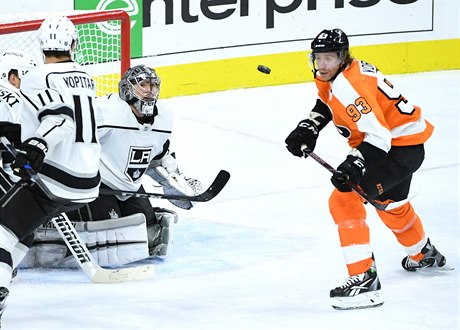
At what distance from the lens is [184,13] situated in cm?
754

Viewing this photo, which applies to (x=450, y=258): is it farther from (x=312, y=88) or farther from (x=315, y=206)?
(x=312, y=88)

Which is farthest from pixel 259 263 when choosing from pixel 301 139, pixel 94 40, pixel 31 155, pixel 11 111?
pixel 94 40

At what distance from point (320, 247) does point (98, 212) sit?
0.90m

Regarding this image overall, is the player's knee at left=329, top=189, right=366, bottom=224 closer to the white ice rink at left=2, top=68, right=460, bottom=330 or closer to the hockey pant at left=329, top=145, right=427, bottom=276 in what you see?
the hockey pant at left=329, top=145, right=427, bottom=276

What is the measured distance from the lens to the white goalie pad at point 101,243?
14.6 feet

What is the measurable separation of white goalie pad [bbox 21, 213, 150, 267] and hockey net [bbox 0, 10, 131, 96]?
3.07 ft

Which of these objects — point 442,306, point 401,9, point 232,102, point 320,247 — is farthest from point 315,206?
point 401,9

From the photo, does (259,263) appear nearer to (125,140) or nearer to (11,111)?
(125,140)

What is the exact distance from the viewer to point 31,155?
3.49 m

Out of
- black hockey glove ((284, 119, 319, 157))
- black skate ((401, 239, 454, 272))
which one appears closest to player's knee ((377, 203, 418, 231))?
black skate ((401, 239, 454, 272))

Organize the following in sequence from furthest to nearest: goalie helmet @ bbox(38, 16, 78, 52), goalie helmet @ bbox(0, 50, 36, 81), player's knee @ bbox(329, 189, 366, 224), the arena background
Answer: the arena background, goalie helmet @ bbox(0, 50, 36, 81), player's knee @ bbox(329, 189, 366, 224), goalie helmet @ bbox(38, 16, 78, 52)

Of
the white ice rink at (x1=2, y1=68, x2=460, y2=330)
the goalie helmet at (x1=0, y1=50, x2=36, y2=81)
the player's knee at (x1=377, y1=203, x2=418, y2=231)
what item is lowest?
the white ice rink at (x1=2, y1=68, x2=460, y2=330)

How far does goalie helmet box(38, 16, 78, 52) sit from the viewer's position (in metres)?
3.74

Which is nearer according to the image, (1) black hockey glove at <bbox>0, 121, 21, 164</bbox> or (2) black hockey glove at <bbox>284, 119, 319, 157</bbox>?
(1) black hockey glove at <bbox>0, 121, 21, 164</bbox>
